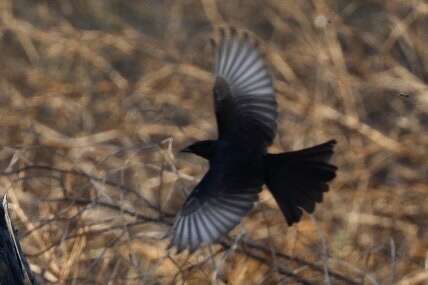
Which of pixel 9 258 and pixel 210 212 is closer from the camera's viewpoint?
pixel 9 258

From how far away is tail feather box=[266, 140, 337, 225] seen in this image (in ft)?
10.5

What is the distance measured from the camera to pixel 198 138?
505cm

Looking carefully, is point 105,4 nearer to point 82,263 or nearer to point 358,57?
point 358,57

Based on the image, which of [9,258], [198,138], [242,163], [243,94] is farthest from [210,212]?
[198,138]

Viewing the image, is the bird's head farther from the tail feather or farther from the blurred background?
the blurred background

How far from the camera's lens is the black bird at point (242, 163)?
3088 mm

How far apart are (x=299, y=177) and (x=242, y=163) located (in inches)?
6.1

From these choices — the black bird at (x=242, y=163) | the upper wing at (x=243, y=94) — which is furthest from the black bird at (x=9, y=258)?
the upper wing at (x=243, y=94)

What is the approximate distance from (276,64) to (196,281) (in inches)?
72.5

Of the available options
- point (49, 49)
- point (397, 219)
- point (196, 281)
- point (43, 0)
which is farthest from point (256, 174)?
point (43, 0)

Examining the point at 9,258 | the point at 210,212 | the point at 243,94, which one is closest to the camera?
the point at 9,258

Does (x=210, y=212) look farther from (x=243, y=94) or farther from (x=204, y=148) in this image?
(x=243, y=94)

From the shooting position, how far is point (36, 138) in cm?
507

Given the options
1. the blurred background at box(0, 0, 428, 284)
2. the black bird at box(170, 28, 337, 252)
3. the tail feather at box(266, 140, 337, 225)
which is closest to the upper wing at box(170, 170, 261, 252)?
the black bird at box(170, 28, 337, 252)
